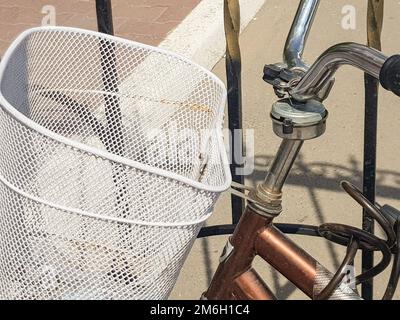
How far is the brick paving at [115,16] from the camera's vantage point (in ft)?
16.2

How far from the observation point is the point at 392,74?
1.28 metres

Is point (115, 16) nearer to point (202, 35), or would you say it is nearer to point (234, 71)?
point (202, 35)

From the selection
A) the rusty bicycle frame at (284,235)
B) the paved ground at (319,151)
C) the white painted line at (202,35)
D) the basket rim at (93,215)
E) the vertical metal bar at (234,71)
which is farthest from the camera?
the white painted line at (202,35)

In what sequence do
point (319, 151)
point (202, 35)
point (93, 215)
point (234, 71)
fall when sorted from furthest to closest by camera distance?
point (202, 35)
point (319, 151)
point (234, 71)
point (93, 215)

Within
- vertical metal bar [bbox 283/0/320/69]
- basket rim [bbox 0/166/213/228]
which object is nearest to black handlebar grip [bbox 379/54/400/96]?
vertical metal bar [bbox 283/0/320/69]

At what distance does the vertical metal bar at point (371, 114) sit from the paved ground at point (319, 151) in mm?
894

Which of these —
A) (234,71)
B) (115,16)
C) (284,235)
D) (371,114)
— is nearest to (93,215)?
(284,235)

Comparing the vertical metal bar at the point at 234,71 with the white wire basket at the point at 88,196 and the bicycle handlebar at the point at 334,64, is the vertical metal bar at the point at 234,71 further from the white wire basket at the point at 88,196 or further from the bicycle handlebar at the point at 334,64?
the bicycle handlebar at the point at 334,64

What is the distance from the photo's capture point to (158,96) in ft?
5.60

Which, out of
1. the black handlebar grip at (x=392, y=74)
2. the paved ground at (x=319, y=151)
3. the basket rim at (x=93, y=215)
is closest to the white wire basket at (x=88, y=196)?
the basket rim at (x=93, y=215)

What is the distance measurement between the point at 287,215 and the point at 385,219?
167 centimetres

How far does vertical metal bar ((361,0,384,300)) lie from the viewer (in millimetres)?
1915

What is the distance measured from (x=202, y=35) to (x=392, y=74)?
131 inches

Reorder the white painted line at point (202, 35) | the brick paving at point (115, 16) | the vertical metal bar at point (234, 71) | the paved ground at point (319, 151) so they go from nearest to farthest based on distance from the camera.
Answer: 1. the vertical metal bar at point (234, 71)
2. the paved ground at point (319, 151)
3. the white painted line at point (202, 35)
4. the brick paving at point (115, 16)
